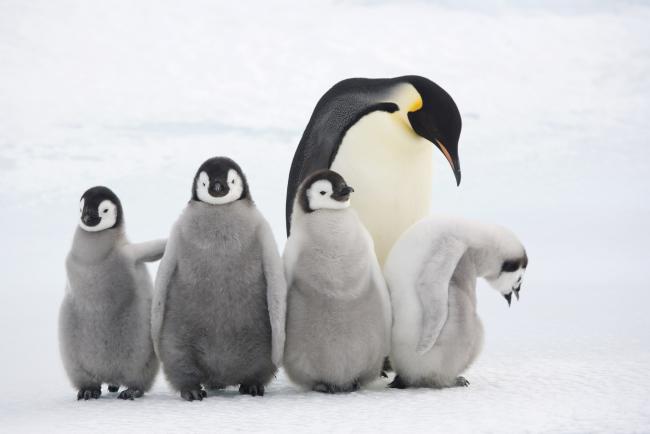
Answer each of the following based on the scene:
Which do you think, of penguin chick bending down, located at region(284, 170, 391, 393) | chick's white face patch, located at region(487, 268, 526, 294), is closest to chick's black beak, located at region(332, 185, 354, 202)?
penguin chick bending down, located at region(284, 170, 391, 393)

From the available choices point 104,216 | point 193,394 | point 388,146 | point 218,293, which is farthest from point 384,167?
point 193,394

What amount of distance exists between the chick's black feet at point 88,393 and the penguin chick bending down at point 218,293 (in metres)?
0.37

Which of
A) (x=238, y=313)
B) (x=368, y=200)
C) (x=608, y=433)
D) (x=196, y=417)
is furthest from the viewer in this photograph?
(x=368, y=200)

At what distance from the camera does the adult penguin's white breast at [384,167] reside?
14.6 feet

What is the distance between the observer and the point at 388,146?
4.48 metres

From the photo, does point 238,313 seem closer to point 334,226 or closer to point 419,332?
point 334,226

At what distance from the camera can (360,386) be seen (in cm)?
368

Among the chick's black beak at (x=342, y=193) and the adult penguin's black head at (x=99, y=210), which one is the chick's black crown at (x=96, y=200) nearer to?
the adult penguin's black head at (x=99, y=210)

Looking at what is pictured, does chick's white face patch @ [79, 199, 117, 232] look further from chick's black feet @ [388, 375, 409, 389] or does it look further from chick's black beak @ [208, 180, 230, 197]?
chick's black feet @ [388, 375, 409, 389]

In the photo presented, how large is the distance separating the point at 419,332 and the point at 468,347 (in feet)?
0.76

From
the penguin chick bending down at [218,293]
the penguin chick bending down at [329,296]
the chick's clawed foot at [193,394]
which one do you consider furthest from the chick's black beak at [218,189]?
the chick's clawed foot at [193,394]

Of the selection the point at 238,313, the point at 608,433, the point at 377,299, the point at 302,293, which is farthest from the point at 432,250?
the point at 608,433

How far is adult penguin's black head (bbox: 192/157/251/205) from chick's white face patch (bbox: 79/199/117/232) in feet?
1.29

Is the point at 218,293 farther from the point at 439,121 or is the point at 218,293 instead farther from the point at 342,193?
the point at 439,121
